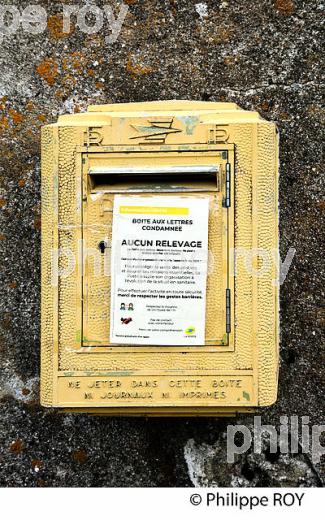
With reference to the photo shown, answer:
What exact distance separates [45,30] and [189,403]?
4.47 feet

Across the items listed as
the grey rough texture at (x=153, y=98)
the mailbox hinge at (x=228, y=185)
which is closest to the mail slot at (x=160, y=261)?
the mailbox hinge at (x=228, y=185)

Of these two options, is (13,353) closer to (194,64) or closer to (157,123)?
(157,123)

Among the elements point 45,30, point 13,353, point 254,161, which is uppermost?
point 45,30

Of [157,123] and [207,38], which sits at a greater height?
[207,38]

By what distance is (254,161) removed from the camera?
1545mm

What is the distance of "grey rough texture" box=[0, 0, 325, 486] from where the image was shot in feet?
6.45

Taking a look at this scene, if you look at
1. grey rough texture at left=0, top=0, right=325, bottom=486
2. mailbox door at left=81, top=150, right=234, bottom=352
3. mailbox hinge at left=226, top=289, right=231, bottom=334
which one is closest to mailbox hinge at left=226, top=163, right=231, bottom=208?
mailbox door at left=81, top=150, right=234, bottom=352

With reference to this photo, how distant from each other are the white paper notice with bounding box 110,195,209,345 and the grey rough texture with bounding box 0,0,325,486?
0.54 m

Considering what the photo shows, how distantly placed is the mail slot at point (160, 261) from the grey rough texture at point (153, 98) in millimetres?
421

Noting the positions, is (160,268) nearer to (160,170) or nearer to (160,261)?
(160,261)

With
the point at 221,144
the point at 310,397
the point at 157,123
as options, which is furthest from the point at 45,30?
the point at 310,397

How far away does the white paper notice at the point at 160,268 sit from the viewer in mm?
1534

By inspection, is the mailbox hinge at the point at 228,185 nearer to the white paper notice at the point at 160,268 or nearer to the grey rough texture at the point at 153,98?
the white paper notice at the point at 160,268

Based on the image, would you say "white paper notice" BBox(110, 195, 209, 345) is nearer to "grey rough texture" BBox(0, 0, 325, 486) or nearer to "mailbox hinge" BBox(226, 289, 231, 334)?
"mailbox hinge" BBox(226, 289, 231, 334)
